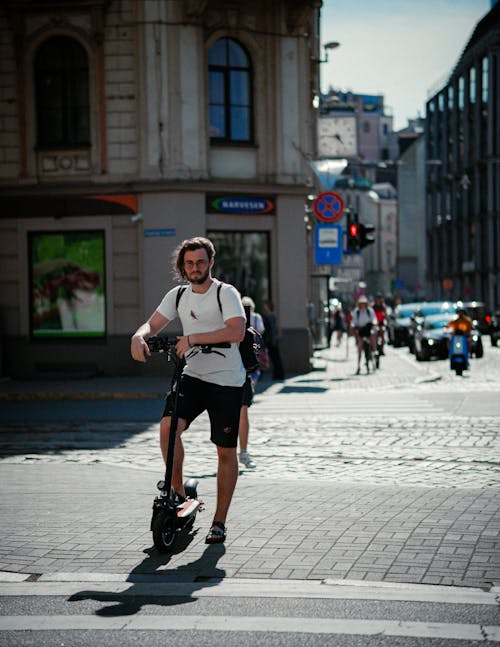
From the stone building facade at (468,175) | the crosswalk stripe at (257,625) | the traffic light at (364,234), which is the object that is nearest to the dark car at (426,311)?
the traffic light at (364,234)

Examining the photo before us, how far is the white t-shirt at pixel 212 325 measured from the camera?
6.63 meters

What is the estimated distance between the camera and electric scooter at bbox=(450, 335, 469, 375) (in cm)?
2348

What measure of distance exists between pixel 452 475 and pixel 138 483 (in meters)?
2.73

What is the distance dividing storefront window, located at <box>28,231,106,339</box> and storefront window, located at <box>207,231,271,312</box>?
267cm

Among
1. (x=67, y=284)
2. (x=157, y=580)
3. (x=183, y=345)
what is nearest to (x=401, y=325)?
(x=67, y=284)

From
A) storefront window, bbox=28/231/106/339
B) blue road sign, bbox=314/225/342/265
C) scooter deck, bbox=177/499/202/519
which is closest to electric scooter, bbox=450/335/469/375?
blue road sign, bbox=314/225/342/265

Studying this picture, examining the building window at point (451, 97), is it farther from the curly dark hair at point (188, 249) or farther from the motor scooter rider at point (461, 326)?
the curly dark hair at point (188, 249)

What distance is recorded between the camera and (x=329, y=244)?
82.8ft

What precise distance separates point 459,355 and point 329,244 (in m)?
4.05

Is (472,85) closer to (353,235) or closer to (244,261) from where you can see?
(353,235)

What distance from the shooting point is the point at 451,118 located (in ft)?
280

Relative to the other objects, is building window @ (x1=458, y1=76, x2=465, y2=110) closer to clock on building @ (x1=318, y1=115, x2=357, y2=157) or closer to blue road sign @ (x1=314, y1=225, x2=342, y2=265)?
clock on building @ (x1=318, y1=115, x2=357, y2=157)

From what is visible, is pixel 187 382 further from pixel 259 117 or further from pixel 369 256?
pixel 369 256

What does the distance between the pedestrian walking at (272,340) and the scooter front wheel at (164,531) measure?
15.9m
